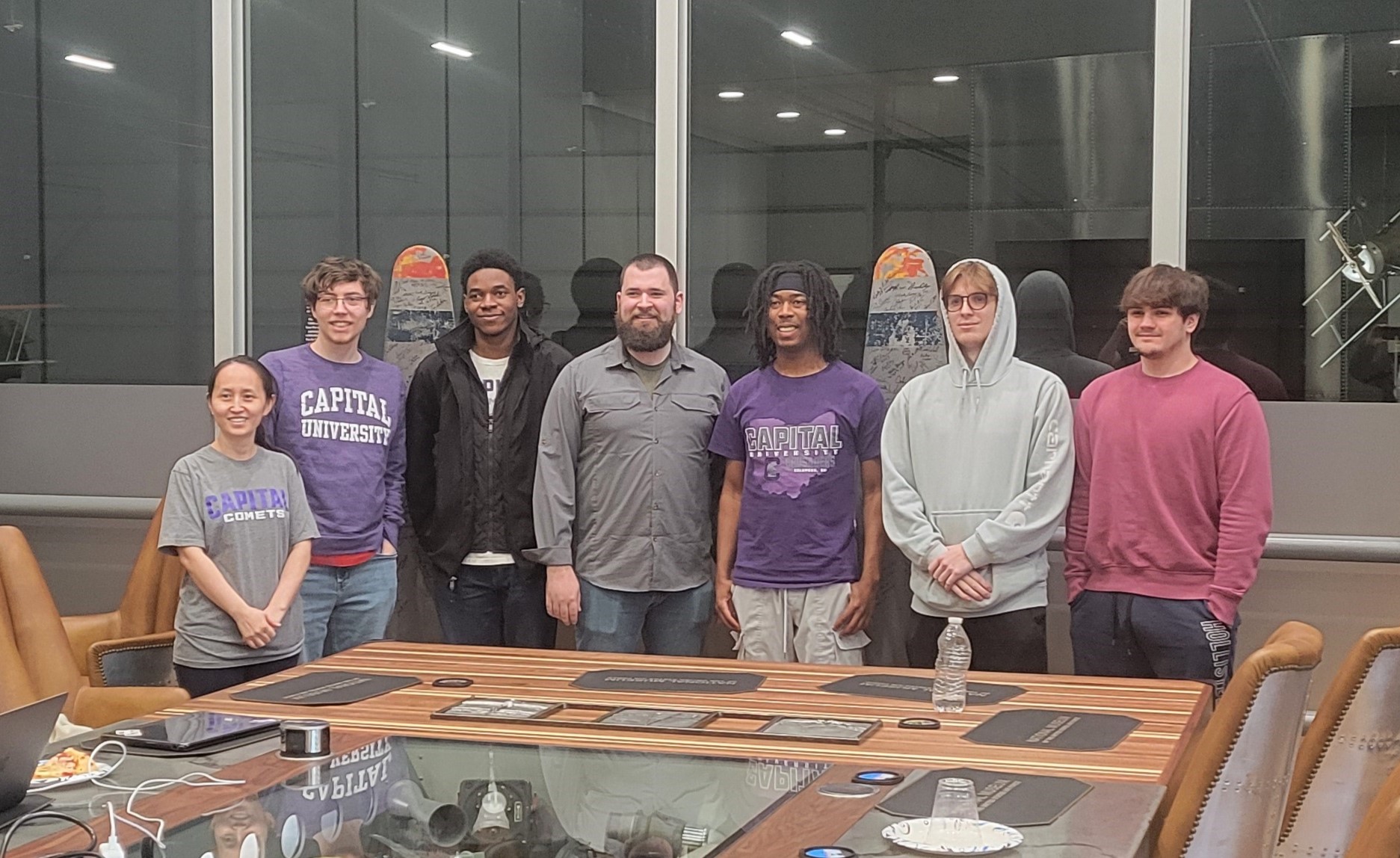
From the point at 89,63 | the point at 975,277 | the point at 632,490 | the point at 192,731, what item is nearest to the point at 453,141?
the point at 89,63

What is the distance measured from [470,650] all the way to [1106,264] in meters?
2.48

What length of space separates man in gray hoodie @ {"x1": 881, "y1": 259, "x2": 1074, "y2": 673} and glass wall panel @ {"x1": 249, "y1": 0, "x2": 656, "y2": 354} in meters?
1.63

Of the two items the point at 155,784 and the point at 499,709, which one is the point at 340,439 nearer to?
the point at 499,709

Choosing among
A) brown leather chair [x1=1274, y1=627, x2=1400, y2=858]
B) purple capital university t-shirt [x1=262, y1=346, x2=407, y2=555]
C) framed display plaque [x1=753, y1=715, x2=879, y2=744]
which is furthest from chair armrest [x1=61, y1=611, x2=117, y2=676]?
brown leather chair [x1=1274, y1=627, x2=1400, y2=858]

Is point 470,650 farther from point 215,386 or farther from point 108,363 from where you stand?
point 108,363

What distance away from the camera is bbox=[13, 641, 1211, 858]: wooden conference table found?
209cm

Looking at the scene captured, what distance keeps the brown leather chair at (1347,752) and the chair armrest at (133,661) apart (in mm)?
3040

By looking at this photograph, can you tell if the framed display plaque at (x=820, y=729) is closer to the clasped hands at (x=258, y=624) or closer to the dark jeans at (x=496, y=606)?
the clasped hands at (x=258, y=624)

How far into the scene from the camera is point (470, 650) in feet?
11.6

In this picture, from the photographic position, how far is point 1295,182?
4.64m

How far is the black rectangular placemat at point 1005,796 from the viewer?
2039mm

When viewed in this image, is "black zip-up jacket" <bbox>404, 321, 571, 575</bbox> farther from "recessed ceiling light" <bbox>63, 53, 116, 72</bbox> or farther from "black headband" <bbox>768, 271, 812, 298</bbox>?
"recessed ceiling light" <bbox>63, 53, 116, 72</bbox>

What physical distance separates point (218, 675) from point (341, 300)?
1.16m

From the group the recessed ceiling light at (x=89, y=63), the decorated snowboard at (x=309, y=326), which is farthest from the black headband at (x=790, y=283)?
the recessed ceiling light at (x=89, y=63)
